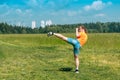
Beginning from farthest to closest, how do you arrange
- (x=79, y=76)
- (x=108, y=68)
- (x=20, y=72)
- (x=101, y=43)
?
(x=101, y=43) < (x=108, y=68) < (x=20, y=72) < (x=79, y=76)

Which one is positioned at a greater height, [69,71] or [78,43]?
[78,43]

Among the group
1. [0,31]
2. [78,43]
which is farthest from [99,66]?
[0,31]

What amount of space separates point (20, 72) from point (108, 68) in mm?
4926

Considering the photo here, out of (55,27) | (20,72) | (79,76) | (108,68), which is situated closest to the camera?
(79,76)

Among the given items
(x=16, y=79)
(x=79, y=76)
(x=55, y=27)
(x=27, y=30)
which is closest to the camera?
(x=16, y=79)

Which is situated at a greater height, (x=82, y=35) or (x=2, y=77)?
(x=82, y=35)

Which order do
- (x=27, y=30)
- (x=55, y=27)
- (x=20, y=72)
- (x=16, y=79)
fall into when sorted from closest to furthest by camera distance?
(x=16, y=79) < (x=20, y=72) < (x=55, y=27) < (x=27, y=30)

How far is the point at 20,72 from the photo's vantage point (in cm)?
1919

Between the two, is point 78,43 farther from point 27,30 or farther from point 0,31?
point 27,30

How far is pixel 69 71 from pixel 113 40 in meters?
47.0

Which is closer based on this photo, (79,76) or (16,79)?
(16,79)

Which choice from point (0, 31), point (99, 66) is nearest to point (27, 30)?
point (0, 31)

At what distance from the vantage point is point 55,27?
17088 centimetres

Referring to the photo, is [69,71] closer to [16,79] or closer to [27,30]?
[16,79]
